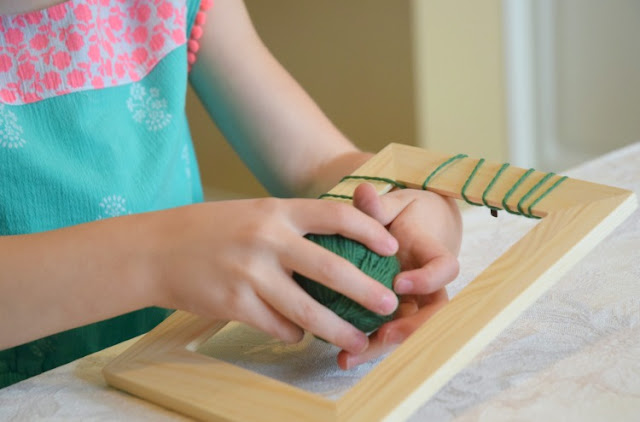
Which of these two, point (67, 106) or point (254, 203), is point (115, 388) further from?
point (67, 106)

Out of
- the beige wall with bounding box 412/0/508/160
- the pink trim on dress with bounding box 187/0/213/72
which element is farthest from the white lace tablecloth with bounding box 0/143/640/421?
the beige wall with bounding box 412/0/508/160

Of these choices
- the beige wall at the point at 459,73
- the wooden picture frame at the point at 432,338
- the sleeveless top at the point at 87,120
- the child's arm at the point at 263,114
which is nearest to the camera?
the wooden picture frame at the point at 432,338

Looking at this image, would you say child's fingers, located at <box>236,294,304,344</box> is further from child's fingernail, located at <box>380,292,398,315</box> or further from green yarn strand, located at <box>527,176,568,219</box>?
green yarn strand, located at <box>527,176,568,219</box>

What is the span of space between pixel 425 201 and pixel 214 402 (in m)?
0.23

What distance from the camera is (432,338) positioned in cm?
49

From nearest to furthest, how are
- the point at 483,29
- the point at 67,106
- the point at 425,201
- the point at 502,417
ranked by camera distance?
the point at 502,417
the point at 425,201
the point at 67,106
the point at 483,29

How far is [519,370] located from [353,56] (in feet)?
5.22

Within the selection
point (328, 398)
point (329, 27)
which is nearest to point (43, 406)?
point (328, 398)

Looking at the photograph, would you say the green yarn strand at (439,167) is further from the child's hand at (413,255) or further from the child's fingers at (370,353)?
the child's fingers at (370,353)

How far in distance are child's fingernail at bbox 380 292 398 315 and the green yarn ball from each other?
0.6 inches

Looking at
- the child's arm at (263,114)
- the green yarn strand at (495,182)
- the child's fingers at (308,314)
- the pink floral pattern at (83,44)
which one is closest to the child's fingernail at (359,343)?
the child's fingers at (308,314)

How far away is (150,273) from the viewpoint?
0.55 meters

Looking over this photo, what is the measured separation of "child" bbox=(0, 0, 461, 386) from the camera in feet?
1.74

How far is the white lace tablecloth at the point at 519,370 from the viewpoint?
0.50 metres
